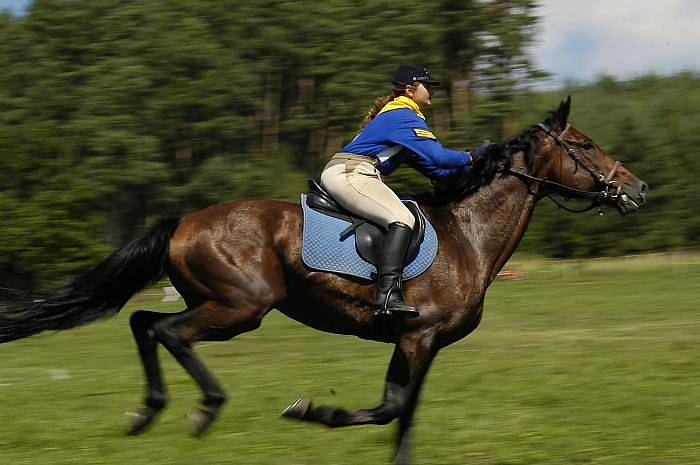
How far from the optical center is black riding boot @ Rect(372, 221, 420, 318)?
287 inches

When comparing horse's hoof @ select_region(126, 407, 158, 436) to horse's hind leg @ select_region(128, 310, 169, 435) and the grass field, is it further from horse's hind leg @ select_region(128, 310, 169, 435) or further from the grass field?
the grass field

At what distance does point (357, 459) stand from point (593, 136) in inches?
1024

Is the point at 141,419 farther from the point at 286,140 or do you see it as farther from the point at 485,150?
the point at 286,140

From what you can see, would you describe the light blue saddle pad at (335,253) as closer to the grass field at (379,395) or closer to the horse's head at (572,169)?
the horse's head at (572,169)

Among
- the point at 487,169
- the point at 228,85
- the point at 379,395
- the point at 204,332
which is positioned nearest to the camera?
the point at 204,332

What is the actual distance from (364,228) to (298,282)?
0.59 metres

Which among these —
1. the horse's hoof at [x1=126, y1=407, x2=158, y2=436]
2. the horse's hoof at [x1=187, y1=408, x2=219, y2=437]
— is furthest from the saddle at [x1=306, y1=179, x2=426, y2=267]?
the horse's hoof at [x1=126, y1=407, x2=158, y2=436]

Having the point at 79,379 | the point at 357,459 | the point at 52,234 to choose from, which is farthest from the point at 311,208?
the point at 52,234

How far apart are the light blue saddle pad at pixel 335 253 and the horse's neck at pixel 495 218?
462mm

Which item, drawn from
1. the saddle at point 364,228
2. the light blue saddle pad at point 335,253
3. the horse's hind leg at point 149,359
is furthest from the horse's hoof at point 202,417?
the saddle at point 364,228

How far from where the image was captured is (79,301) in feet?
25.7

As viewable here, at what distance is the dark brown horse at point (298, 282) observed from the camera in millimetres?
7402

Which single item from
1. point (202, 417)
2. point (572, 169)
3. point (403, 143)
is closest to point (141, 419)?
point (202, 417)

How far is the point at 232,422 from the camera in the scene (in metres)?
8.91
